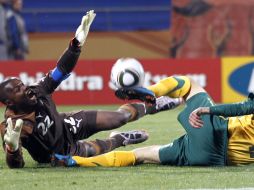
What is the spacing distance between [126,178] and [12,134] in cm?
107

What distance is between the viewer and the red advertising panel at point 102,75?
59.8ft

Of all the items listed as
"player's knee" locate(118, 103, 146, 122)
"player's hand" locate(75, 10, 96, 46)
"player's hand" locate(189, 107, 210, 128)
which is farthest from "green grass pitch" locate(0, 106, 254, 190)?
"player's hand" locate(75, 10, 96, 46)

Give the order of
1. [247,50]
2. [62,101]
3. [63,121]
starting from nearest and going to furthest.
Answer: [63,121] → [62,101] → [247,50]

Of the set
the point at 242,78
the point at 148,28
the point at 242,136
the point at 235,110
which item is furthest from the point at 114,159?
the point at 148,28

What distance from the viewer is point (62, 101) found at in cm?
1817

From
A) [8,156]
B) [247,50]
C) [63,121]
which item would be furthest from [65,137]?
[247,50]

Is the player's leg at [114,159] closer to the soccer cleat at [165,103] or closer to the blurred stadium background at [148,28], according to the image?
the soccer cleat at [165,103]

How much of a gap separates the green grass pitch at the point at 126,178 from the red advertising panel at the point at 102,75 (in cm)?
958

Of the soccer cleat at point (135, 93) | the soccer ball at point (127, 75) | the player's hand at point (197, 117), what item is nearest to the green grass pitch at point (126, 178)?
the player's hand at point (197, 117)

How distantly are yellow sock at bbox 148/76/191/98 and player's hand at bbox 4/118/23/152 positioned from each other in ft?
4.40

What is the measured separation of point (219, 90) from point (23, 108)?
1044 centimetres

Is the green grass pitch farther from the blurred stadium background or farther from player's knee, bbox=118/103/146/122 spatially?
the blurred stadium background

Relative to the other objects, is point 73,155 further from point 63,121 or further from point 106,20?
point 106,20

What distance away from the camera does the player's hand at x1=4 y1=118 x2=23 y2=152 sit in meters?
7.68
